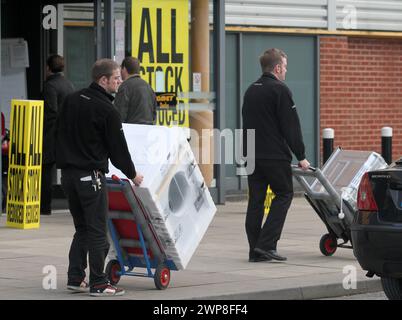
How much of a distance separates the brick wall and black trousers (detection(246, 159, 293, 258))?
342 inches

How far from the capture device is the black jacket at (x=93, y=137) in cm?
966

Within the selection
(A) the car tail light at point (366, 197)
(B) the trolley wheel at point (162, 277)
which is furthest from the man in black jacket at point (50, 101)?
(A) the car tail light at point (366, 197)

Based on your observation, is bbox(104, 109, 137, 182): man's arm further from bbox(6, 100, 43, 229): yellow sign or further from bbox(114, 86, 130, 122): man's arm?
bbox(6, 100, 43, 229): yellow sign

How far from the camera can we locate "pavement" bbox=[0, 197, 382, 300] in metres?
10.1

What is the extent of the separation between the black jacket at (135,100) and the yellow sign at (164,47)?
3.15 metres

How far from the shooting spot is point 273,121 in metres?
12.1

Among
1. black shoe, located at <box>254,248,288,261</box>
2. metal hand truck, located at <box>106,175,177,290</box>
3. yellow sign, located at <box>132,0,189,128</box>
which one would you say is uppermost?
yellow sign, located at <box>132,0,189,128</box>

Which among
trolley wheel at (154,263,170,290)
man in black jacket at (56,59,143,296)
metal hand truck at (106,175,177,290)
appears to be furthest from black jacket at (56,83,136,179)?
trolley wheel at (154,263,170,290)

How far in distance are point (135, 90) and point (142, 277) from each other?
3.44 metres

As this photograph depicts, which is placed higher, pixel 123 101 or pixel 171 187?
pixel 123 101

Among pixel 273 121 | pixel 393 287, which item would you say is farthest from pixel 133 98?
pixel 393 287

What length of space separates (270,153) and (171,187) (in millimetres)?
2085

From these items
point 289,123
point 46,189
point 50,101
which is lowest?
point 46,189

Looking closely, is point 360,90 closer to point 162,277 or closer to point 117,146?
point 162,277
